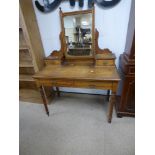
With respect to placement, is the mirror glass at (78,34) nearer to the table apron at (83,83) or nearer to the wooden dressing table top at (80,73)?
the wooden dressing table top at (80,73)

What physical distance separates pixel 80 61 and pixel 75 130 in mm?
968

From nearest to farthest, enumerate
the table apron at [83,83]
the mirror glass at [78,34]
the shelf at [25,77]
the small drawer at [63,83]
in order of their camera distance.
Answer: the table apron at [83,83] < the small drawer at [63,83] < the mirror glass at [78,34] < the shelf at [25,77]

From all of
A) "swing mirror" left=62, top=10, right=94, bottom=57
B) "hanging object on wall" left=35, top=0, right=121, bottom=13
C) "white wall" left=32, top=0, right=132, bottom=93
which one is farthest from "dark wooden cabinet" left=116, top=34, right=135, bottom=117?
"hanging object on wall" left=35, top=0, right=121, bottom=13

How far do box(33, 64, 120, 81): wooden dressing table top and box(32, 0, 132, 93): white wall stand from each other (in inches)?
17.0

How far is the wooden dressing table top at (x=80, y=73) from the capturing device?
1.35 meters

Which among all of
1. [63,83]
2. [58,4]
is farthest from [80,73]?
[58,4]

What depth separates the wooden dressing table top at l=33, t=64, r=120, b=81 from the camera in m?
1.35

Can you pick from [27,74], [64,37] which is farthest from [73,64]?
[27,74]

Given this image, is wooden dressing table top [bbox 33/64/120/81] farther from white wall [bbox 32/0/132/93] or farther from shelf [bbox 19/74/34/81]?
shelf [bbox 19/74/34/81]

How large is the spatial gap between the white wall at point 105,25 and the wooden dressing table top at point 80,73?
1.42 feet

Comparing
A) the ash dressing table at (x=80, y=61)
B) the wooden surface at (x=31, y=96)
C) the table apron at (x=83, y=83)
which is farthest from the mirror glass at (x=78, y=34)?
the wooden surface at (x=31, y=96)
